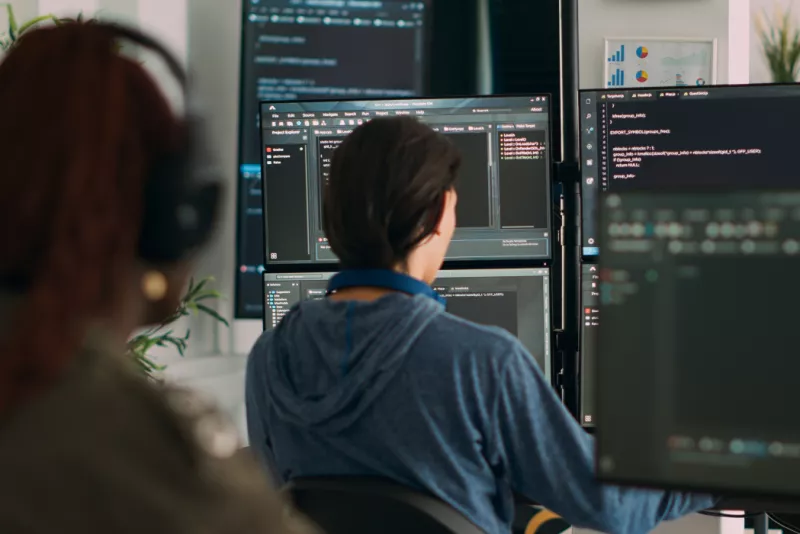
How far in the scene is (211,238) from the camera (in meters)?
0.63

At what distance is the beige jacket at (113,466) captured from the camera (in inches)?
17.6

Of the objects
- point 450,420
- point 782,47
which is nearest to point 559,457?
point 450,420

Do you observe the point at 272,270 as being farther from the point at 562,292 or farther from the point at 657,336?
the point at 657,336

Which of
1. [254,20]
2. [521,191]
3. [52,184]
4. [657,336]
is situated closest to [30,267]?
[52,184]

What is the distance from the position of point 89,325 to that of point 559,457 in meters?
0.90

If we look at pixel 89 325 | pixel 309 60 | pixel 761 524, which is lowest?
pixel 761 524

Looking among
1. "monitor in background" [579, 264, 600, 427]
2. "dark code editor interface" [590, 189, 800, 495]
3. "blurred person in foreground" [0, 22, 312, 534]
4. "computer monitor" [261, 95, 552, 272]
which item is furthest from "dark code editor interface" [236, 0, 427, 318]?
"blurred person in foreground" [0, 22, 312, 534]

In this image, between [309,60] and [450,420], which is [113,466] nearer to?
[450,420]

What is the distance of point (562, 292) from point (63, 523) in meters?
1.76

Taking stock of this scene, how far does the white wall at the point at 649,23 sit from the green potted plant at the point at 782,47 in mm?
1530

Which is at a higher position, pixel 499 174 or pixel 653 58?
pixel 653 58

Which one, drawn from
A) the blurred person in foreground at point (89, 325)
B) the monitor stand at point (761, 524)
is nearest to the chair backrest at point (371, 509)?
the blurred person in foreground at point (89, 325)

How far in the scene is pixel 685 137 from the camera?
1.96m

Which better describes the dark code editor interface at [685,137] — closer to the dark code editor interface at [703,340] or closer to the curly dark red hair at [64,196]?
the dark code editor interface at [703,340]
